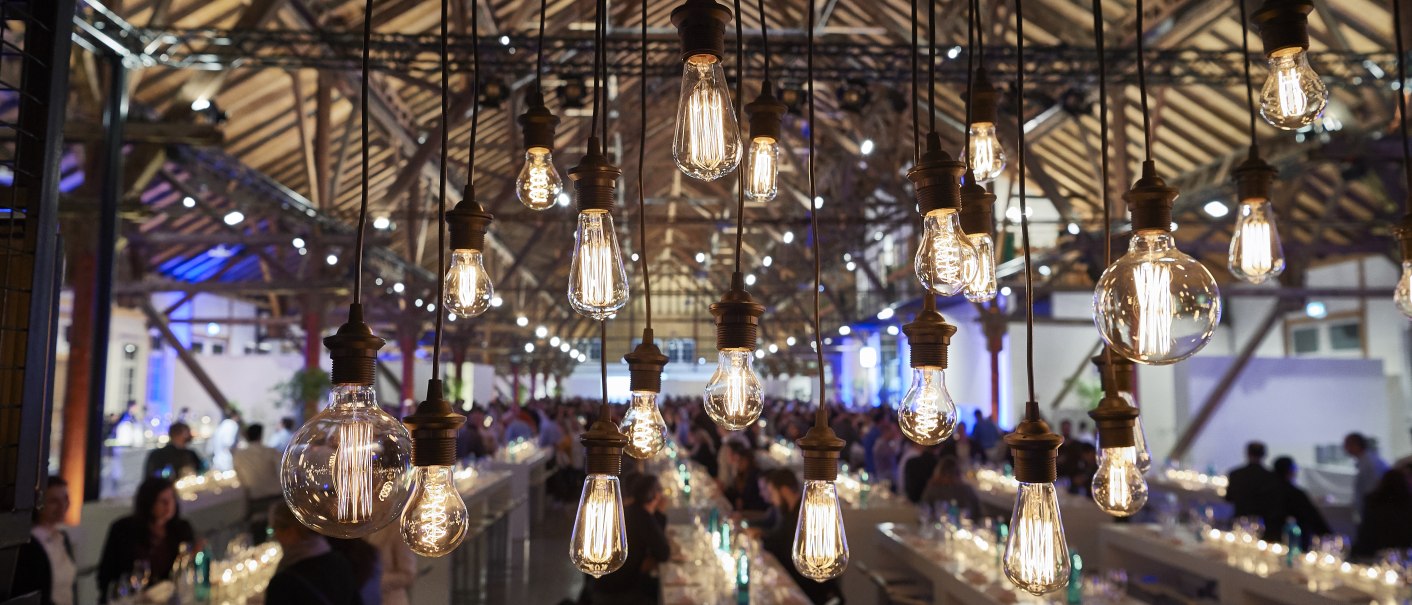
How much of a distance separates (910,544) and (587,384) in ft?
128

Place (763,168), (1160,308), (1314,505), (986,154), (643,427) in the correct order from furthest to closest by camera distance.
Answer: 1. (1314,505)
2. (986,154)
3. (763,168)
4. (643,427)
5. (1160,308)

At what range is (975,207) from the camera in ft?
5.48

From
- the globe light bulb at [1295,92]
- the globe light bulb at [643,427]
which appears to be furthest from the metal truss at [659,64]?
the globe light bulb at [643,427]

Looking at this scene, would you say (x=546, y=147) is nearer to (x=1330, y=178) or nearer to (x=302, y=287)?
(x=302, y=287)

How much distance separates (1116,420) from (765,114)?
0.72m

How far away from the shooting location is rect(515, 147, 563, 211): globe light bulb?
1626 millimetres

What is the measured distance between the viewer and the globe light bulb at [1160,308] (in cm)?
110

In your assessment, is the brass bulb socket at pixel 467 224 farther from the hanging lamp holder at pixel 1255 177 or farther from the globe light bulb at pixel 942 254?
the hanging lamp holder at pixel 1255 177

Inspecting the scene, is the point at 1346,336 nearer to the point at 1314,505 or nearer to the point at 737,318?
the point at 1314,505

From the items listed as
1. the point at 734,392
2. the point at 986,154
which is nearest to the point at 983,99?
the point at 986,154

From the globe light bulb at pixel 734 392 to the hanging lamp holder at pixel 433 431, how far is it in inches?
14.9

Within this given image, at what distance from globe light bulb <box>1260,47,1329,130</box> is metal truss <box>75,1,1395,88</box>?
619 centimetres

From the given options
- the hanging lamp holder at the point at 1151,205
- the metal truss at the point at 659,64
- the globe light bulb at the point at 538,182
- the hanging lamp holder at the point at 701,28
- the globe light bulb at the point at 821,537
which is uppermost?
the metal truss at the point at 659,64

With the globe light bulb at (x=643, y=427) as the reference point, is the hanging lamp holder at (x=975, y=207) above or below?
above
